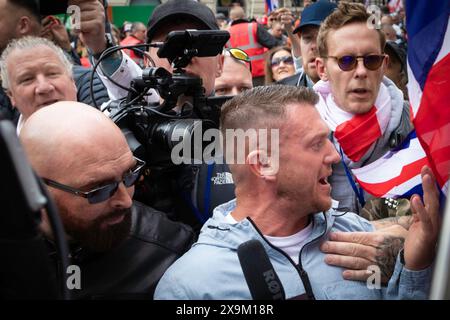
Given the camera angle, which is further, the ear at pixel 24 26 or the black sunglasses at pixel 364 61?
the ear at pixel 24 26

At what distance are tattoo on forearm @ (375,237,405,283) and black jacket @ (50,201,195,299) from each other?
2.08ft

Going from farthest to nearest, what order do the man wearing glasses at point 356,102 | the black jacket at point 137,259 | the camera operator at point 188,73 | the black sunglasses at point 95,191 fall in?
1. the man wearing glasses at point 356,102
2. the camera operator at point 188,73
3. the black jacket at point 137,259
4. the black sunglasses at point 95,191

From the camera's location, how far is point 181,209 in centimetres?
200

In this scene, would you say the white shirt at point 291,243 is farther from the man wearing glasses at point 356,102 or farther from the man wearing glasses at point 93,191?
the man wearing glasses at point 356,102

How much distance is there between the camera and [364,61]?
7.93ft

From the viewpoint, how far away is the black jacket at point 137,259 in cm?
157

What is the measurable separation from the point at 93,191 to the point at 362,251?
0.80 metres

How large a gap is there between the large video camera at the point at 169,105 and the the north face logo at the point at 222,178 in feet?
0.68

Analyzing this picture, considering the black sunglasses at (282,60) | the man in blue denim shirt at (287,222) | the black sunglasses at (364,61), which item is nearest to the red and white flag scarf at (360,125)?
the black sunglasses at (364,61)

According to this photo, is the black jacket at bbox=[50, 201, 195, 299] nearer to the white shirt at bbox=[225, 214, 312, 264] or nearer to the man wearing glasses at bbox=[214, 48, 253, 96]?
the white shirt at bbox=[225, 214, 312, 264]
